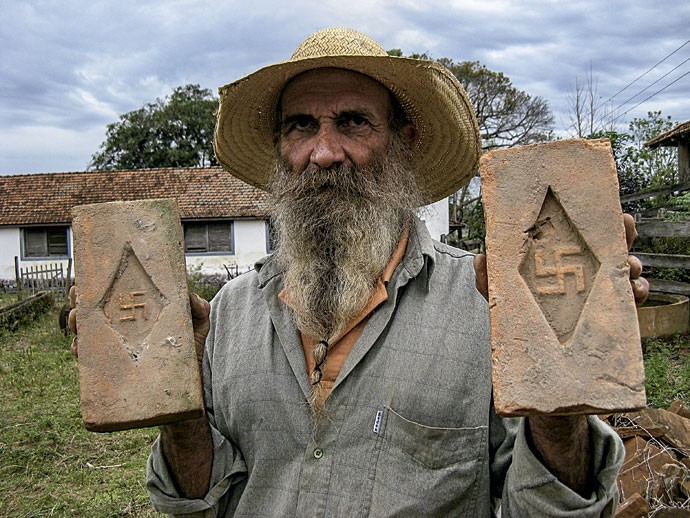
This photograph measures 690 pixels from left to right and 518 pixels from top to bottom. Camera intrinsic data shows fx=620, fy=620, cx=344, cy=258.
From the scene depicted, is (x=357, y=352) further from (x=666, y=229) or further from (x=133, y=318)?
(x=666, y=229)

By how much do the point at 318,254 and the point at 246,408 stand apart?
0.62 meters

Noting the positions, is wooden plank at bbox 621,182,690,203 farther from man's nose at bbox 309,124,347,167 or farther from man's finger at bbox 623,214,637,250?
man's finger at bbox 623,214,637,250

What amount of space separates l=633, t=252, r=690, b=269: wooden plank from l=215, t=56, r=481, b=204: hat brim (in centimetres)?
614

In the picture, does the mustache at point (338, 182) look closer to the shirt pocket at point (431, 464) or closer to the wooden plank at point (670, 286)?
the shirt pocket at point (431, 464)

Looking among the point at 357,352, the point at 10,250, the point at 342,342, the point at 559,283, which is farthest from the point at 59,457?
the point at 10,250

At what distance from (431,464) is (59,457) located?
4.82m

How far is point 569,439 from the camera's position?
162 centimetres

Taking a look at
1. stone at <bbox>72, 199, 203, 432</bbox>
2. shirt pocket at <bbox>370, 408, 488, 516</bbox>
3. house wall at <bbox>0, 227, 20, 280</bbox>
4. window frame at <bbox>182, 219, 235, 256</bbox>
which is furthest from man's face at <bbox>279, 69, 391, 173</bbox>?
house wall at <bbox>0, 227, 20, 280</bbox>

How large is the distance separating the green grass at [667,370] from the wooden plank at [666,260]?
1.08 meters

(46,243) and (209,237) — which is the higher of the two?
(46,243)

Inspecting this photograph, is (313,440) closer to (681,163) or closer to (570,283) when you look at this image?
(570,283)

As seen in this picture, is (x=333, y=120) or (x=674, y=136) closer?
(x=333, y=120)

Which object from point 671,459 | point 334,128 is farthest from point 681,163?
point 334,128

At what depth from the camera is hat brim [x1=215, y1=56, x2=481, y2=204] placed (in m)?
2.21
